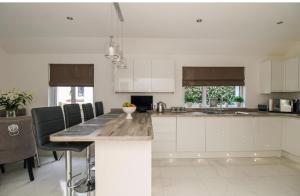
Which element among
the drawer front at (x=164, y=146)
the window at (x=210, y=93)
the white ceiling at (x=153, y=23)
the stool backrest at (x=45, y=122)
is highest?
the white ceiling at (x=153, y=23)

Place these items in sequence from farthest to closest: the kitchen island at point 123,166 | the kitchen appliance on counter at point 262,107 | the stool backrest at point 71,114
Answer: the kitchen appliance on counter at point 262,107
the stool backrest at point 71,114
the kitchen island at point 123,166

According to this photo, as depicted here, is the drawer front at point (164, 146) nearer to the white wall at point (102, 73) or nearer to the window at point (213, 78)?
the white wall at point (102, 73)

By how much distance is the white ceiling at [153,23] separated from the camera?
235cm

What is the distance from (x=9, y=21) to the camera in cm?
273

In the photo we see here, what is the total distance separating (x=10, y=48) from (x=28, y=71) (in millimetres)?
556

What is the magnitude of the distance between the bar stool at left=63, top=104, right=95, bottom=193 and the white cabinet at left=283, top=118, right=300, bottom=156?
343 centimetres

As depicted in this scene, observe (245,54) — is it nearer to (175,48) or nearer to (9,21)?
(175,48)

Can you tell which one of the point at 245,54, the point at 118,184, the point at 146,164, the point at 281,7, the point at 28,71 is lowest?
the point at 118,184

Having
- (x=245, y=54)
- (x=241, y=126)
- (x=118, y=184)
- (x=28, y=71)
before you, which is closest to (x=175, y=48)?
(x=245, y=54)

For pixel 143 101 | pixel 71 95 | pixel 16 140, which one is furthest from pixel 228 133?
pixel 71 95

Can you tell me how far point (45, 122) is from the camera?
1.92 metres

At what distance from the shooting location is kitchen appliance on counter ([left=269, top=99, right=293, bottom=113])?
334 centimetres

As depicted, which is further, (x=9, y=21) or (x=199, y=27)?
(x=199, y=27)

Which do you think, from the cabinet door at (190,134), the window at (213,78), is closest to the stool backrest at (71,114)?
the cabinet door at (190,134)
